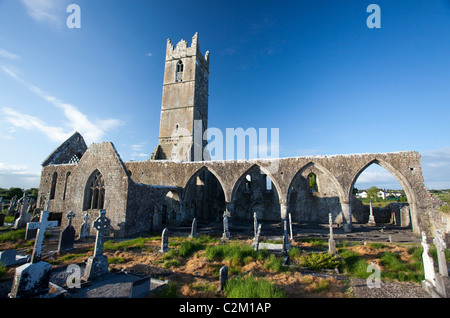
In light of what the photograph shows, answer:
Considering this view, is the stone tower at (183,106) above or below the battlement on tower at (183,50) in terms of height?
below

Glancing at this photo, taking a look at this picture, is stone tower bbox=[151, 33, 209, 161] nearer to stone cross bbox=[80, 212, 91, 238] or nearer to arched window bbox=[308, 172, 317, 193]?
stone cross bbox=[80, 212, 91, 238]

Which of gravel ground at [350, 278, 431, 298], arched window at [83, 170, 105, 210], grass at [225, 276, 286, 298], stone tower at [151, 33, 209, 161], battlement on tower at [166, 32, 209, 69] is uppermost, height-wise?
battlement on tower at [166, 32, 209, 69]

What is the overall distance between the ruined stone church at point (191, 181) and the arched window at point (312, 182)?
0.11 meters

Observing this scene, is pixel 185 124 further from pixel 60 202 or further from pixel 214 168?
pixel 60 202

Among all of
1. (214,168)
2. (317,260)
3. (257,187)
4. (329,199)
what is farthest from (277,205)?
(317,260)

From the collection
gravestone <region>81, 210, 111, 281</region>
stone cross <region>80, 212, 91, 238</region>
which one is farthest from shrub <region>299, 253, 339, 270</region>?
stone cross <region>80, 212, 91, 238</region>

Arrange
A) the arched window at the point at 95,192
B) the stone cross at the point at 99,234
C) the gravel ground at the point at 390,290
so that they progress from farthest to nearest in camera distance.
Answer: the arched window at the point at 95,192
the stone cross at the point at 99,234
the gravel ground at the point at 390,290

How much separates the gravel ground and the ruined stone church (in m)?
10.4

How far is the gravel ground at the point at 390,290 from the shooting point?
473cm

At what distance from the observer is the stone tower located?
2412cm

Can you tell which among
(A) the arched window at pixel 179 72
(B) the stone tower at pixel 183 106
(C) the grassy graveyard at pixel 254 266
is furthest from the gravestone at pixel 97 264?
(A) the arched window at pixel 179 72

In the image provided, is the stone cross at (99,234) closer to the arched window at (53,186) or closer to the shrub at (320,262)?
the shrub at (320,262)

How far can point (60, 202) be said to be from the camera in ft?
65.2
